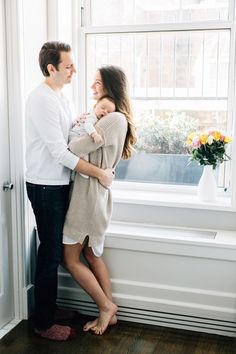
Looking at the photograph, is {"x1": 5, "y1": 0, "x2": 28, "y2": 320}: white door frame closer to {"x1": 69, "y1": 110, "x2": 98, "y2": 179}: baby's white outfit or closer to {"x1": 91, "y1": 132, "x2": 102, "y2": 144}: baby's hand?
{"x1": 69, "y1": 110, "x2": 98, "y2": 179}: baby's white outfit

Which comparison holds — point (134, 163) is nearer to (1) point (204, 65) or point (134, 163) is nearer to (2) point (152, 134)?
(2) point (152, 134)

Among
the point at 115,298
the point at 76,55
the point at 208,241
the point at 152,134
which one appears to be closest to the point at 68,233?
the point at 115,298

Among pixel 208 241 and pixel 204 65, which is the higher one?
pixel 204 65

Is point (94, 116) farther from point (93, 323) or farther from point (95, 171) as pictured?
point (93, 323)

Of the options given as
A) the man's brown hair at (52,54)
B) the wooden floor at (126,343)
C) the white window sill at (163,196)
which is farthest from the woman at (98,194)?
the white window sill at (163,196)

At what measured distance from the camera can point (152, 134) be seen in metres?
3.45

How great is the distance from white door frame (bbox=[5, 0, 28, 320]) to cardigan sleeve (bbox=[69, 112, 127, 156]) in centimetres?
40

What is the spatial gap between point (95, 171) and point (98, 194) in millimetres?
153

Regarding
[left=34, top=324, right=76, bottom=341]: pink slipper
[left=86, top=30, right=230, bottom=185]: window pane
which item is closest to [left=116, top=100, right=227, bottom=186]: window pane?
[left=86, top=30, right=230, bottom=185]: window pane

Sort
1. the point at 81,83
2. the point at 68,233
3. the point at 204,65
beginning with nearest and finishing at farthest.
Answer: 1. the point at 68,233
2. the point at 204,65
3. the point at 81,83

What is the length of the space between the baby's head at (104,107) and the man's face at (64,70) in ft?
0.79

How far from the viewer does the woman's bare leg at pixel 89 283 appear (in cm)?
285

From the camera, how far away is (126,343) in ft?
9.02

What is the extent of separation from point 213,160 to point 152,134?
539mm
